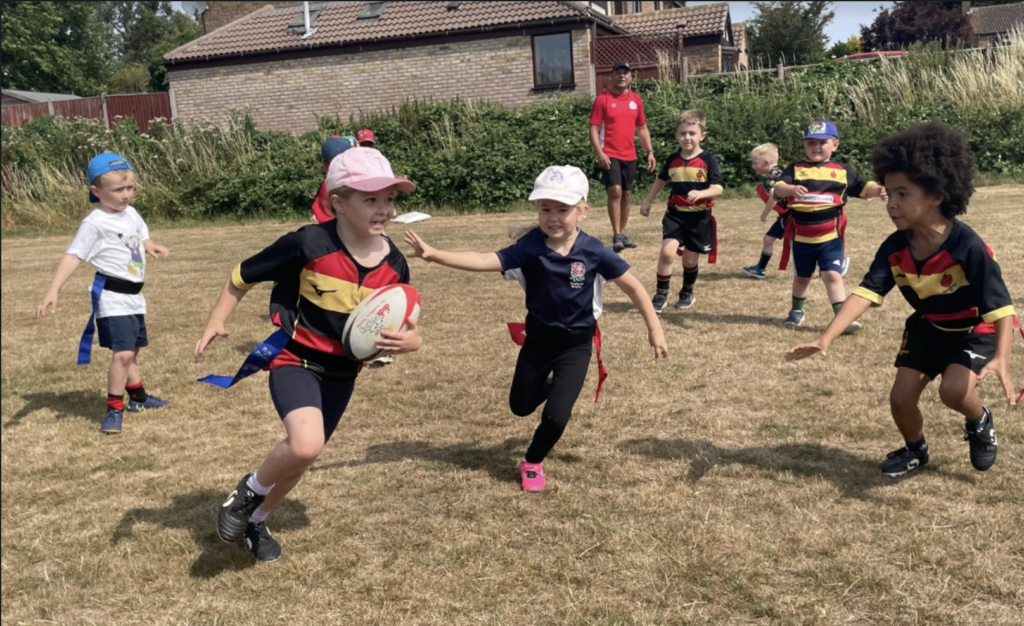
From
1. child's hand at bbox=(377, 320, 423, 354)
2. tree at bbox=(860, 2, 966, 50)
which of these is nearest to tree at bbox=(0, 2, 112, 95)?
tree at bbox=(860, 2, 966, 50)

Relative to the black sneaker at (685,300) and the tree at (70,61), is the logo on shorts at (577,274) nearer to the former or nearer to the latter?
the black sneaker at (685,300)

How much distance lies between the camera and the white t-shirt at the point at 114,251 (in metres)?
6.15

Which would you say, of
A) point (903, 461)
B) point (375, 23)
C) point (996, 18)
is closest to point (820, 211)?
point (903, 461)

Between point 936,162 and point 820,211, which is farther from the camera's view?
point 820,211

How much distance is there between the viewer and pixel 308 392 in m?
4.02

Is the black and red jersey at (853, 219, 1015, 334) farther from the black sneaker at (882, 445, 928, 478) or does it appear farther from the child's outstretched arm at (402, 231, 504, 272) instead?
the child's outstretched arm at (402, 231, 504, 272)

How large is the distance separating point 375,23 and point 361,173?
30232mm

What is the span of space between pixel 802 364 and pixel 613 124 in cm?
583

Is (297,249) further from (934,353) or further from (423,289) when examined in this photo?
(423,289)

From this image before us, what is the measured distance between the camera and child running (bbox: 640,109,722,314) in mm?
8922

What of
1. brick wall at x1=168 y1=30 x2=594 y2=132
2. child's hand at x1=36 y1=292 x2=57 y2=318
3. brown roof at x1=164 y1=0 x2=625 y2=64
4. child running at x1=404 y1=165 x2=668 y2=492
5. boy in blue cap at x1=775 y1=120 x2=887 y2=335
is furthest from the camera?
brick wall at x1=168 y1=30 x2=594 y2=132

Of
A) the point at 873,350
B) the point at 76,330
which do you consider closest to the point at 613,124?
the point at 873,350

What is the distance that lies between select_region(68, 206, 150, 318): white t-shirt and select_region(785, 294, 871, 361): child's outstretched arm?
452 cm

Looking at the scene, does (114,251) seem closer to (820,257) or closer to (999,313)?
(999,313)
